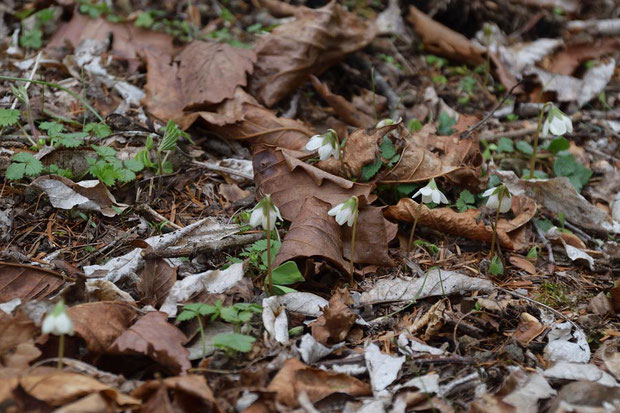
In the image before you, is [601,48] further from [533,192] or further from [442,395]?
[442,395]

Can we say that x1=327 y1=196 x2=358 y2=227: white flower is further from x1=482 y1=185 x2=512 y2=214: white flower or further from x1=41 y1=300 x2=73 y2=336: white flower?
x1=41 y1=300 x2=73 y2=336: white flower

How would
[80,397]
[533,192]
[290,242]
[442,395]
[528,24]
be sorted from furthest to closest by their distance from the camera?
[528,24]
[533,192]
[290,242]
[442,395]
[80,397]

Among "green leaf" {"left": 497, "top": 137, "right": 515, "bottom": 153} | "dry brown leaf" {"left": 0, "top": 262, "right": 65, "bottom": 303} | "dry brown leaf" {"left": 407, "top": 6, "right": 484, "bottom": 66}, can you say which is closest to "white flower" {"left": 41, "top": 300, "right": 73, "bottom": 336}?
"dry brown leaf" {"left": 0, "top": 262, "right": 65, "bottom": 303}

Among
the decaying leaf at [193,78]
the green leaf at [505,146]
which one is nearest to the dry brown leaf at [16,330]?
the decaying leaf at [193,78]

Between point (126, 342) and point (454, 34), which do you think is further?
point (454, 34)

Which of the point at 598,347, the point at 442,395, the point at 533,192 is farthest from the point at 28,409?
the point at 533,192

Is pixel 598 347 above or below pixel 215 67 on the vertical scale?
below

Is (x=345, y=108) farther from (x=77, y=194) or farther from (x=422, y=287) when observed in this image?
(x=77, y=194)
